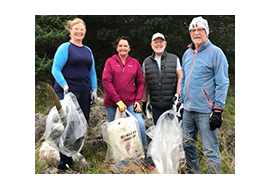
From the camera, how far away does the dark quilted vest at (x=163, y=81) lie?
332 centimetres

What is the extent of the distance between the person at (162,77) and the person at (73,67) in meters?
0.80

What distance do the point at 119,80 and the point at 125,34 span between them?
12.0 feet

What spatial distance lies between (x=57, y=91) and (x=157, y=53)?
1.36 meters

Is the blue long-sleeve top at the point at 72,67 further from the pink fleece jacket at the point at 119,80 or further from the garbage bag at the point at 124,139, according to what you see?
the garbage bag at the point at 124,139

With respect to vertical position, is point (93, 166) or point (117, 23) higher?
point (117, 23)

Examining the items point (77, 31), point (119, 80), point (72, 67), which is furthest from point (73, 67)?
point (119, 80)

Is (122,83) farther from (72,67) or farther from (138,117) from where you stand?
(72,67)

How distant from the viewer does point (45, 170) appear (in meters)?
3.30

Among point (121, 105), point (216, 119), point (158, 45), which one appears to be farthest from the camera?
point (158, 45)

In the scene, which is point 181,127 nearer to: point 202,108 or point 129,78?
point 202,108

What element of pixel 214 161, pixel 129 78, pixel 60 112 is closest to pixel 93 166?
pixel 60 112

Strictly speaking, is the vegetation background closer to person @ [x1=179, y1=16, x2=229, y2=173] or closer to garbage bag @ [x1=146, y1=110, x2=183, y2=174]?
garbage bag @ [x1=146, y1=110, x2=183, y2=174]

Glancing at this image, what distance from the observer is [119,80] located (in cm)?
333

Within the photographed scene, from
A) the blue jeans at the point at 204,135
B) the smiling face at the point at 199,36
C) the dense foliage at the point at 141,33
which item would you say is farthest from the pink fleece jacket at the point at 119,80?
the dense foliage at the point at 141,33
